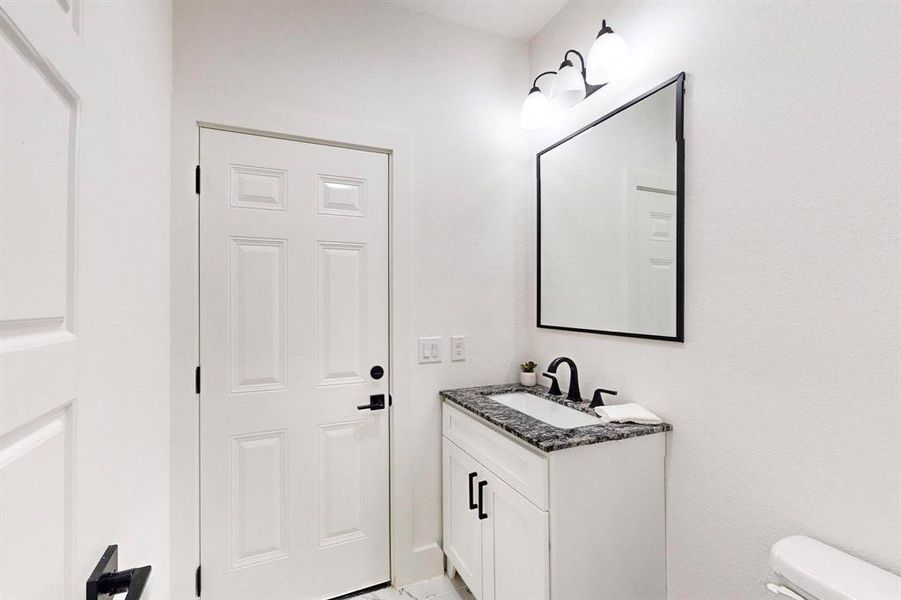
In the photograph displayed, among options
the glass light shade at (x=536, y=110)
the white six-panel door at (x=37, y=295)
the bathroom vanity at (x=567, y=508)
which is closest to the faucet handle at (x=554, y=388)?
the bathroom vanity at (x=567, y=508)

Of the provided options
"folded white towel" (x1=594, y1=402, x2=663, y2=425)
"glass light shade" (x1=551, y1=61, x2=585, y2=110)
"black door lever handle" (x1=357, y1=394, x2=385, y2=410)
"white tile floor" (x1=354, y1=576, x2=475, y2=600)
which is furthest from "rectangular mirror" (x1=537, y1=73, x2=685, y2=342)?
"white tile floor" (x1=354, y1=576, x2=475, y2=600)

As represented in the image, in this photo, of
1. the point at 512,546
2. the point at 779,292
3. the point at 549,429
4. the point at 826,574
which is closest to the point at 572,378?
the point at 549,429

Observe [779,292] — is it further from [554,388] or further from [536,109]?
[536,109]

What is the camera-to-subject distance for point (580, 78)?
1.76 m

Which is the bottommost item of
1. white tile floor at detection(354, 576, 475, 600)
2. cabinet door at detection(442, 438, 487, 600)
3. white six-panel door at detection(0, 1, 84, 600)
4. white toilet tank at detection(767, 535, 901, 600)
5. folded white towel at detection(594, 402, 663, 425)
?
white tile floor at detection(354, 576, 475, 600)

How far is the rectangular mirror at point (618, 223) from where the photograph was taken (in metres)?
1.45

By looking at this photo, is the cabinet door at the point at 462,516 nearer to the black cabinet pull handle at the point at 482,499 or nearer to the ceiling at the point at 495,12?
the black cabinet pull handle at the point at 482,499

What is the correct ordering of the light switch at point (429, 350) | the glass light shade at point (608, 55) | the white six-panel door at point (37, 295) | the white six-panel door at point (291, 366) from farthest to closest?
the light switch at point (429, 350)
the white six-panel door at point (291, 366)
the glass light shade at point (608, 55)
the white six-panel door at point (37, 295)

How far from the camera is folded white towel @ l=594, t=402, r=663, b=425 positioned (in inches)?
56.6

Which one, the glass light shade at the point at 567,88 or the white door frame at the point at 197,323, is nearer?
the white door frame at the point at 197,323

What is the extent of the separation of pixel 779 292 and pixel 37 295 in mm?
1487

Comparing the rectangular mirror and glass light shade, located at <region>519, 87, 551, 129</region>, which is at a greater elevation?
glass light shade, located at <region>519, 87, 551, 129</region>

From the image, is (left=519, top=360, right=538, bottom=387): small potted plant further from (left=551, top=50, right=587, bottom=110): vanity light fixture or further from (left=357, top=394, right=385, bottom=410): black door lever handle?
(left=551, top=50, right=587, bottom=110): vanity light fixture

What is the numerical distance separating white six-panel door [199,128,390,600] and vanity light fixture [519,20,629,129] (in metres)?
0.75
